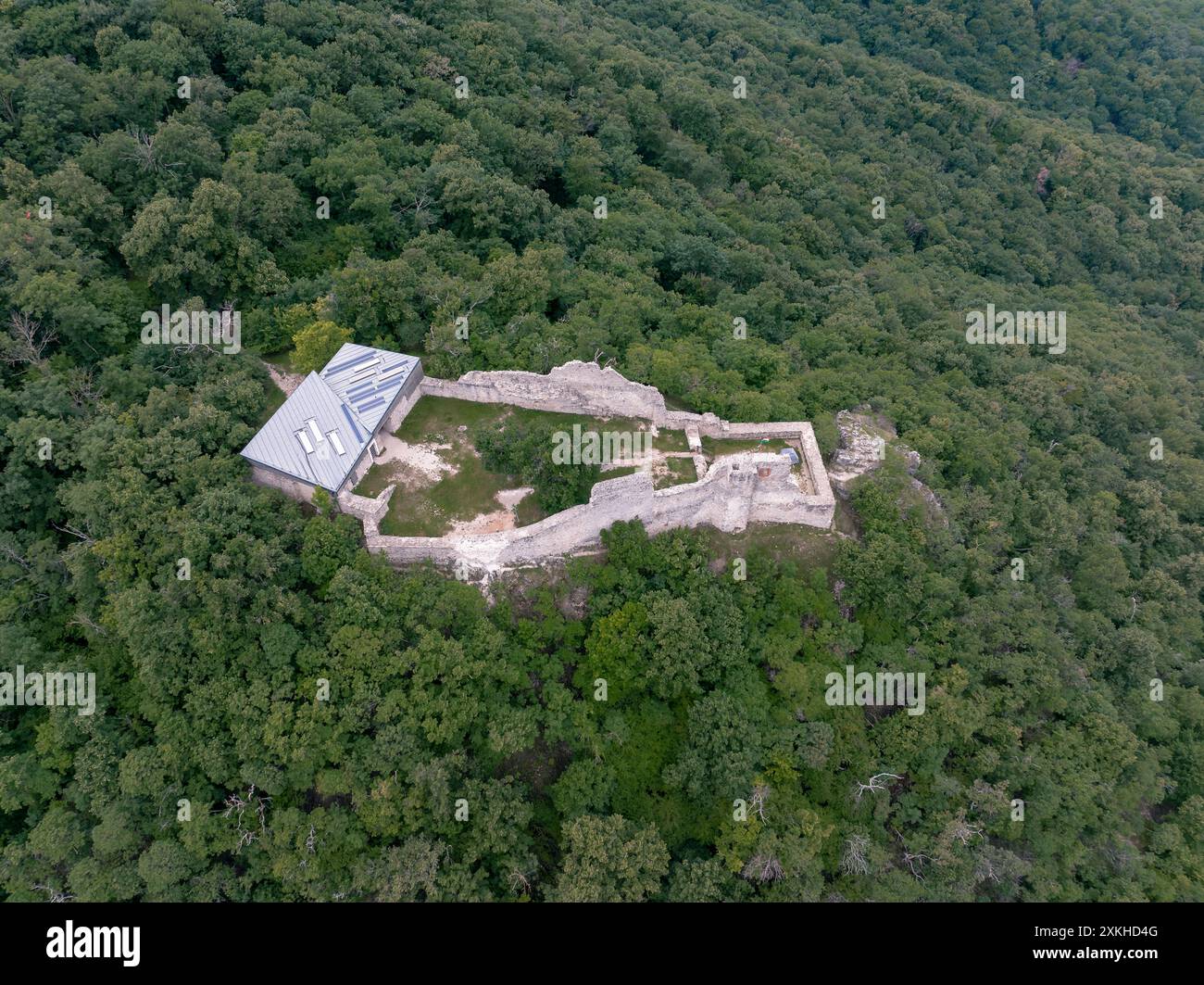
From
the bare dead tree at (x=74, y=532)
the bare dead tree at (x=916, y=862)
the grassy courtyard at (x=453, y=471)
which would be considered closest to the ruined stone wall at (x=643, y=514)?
the grassy courtyard at (x=453, y=471)

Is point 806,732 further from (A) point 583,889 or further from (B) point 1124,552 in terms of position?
(B) point 1124,552

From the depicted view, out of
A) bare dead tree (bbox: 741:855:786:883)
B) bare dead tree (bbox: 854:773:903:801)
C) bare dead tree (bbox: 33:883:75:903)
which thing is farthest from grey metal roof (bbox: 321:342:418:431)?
bare dead tree (bbox: 854:773:903:801)

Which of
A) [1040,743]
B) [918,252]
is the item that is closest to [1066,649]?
[1040,743]

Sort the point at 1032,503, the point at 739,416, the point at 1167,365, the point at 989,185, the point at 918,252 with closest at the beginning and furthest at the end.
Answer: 1. the point at 739,416
2. the point at 1032,503
3. the point at 1167,365
4. the point at 918,252
5. the point at 989,185

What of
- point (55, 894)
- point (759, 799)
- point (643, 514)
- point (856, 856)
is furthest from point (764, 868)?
point (55, 894)

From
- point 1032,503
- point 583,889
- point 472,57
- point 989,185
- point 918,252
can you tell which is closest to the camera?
point 583,889

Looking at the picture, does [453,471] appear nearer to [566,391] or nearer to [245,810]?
Result: [566,391]

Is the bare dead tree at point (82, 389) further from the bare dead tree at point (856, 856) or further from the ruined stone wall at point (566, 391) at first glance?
the bare dead tree at point (856, 856)

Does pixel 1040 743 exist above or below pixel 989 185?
below

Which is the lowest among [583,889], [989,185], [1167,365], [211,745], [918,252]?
[583,889]
